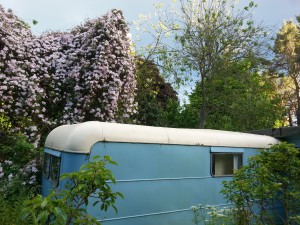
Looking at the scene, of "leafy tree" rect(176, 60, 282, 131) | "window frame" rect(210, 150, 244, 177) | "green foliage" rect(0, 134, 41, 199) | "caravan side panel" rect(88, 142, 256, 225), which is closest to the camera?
"caravan side panel" rect(88, 142, 256, 225)

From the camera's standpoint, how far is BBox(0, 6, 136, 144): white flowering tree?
438 inches

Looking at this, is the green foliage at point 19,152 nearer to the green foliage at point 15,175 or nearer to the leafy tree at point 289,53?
the green foliage at point 15,175

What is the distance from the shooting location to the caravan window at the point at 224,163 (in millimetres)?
6969

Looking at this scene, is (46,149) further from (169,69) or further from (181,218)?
(169,69)

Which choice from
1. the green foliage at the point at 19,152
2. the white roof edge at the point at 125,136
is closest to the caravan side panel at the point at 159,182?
the white roof edge at the point at 125,136

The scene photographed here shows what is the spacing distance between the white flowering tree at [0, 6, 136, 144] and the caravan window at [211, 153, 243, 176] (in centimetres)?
525

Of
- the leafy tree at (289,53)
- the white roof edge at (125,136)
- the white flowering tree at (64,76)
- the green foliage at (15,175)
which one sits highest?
the leafy tree at (289,53)

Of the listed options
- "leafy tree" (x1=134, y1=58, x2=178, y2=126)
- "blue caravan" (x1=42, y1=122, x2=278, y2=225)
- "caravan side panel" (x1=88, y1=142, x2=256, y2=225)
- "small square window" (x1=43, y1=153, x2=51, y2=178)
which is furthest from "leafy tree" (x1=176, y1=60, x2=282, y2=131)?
"small square window" (x1=43, y1=153, x2=51, y2=178)

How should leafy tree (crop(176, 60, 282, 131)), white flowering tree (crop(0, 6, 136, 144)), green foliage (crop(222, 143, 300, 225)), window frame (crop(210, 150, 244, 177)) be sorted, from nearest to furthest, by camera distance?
green foliage (crop(222, 143, 300, 225)) → window frame (crop(210, 150, 244, 177)) → white flowering tree (crop(0, 6, 136, 144)) → leafy tree (crop(176, 60, 282, 131))

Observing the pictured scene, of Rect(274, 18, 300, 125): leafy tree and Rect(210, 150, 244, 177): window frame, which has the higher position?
Rect(274, 18, 300, 125): leafy tree

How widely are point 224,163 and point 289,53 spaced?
2527 cm

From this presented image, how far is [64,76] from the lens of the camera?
39.7 ft

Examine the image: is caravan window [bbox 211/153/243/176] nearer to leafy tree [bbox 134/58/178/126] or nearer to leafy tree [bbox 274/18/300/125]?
leafy tree [bbox 134/58/178/126]

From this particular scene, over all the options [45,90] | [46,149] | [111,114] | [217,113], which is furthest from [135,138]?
[217,113]
